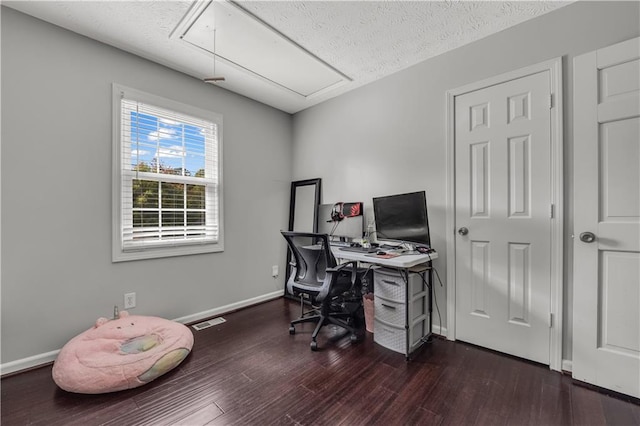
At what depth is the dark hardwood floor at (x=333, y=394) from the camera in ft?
4.96

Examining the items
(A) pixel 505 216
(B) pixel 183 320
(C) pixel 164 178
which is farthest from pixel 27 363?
(A) pixel 505 216

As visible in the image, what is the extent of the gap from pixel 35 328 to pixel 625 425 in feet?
12.5

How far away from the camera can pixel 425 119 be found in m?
2.62

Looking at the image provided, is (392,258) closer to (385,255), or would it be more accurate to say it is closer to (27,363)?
(385,255)

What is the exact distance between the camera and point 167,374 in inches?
76.4

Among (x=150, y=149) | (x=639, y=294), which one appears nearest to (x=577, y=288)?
(x=639, y=294)

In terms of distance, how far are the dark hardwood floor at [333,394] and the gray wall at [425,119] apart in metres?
0.42

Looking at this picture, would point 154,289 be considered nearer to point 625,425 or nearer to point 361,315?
point 361,315

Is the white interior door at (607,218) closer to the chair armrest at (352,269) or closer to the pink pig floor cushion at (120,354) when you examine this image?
the chair armrest at (352,269)

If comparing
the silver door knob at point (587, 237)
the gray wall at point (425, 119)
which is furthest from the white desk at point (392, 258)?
the silver door knob at point (587, 237)

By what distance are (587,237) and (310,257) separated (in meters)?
2.00

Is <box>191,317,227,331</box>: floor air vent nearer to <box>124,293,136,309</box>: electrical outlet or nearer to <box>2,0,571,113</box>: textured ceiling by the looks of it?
<box>124,293,136,309</box>: electrical outlet

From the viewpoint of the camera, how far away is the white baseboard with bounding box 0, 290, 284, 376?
6.31 feet

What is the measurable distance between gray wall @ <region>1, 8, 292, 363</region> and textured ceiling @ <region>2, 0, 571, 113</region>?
0.22 meters
